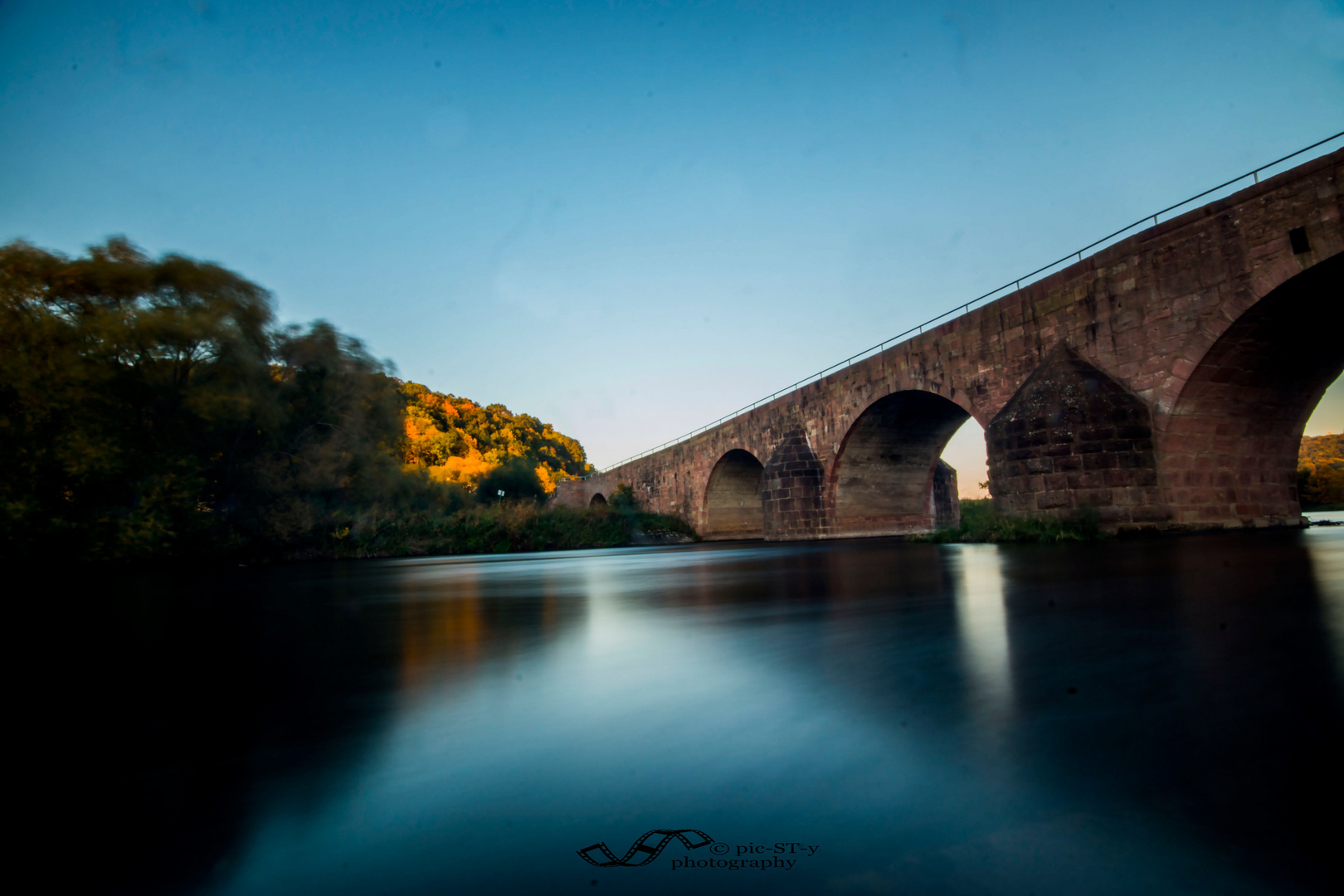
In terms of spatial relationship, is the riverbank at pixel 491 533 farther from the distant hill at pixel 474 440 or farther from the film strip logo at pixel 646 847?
the film strip logo at pixel 646 847

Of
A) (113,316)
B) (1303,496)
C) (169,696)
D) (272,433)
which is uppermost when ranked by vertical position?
(113,316)

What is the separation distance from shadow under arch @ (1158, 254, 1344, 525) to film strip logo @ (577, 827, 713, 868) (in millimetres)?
11232

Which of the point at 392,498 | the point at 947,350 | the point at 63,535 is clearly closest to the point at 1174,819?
the point at 947,350

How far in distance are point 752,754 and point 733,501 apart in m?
28.8

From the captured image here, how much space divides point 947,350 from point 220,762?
1546cm

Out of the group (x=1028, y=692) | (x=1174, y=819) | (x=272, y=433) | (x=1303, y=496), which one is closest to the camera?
(x=1174, y=819)

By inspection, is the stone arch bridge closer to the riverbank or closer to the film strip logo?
the film strip logo

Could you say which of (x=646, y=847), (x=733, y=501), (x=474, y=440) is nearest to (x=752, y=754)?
(x=646, y=847)

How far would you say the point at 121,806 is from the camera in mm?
1305

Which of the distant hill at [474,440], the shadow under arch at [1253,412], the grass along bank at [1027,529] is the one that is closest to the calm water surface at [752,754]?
the grass along bank at [1027,529]

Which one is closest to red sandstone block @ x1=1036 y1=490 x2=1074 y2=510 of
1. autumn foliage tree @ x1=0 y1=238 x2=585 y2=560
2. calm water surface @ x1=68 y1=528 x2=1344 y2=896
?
calm water surface @ x1=68 y1=528 x2=1344 y2=896

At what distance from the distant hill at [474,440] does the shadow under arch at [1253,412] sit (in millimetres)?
39758

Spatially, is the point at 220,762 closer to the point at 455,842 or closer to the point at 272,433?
the point at 455,842

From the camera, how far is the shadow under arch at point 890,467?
18125mm
